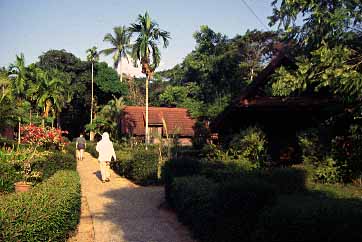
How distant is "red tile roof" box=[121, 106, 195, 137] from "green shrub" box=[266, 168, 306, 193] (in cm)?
2677

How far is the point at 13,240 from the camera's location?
5.43 m

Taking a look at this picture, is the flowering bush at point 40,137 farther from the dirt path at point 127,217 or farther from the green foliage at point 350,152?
the green foliage at point 350,152

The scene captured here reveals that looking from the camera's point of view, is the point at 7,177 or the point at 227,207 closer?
the point at 227,207

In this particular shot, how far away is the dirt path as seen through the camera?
7895 millimetres

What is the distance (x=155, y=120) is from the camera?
124ft

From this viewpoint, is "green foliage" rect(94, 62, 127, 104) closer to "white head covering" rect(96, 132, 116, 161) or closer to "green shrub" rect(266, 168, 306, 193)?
"white head covering" rect(96, 132, 116, 161)

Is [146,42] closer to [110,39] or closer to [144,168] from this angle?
[144,168]

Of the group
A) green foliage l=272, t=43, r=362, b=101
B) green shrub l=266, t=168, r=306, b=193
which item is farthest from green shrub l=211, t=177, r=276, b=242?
green foliage l=272, t=43, r=362, b=101

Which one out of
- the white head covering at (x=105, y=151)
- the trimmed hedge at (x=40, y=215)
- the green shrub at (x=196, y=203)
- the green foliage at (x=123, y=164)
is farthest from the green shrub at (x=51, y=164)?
the green shrub at (x=196, y=203)

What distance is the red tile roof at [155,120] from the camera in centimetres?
3769

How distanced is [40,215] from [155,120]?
1258 inches

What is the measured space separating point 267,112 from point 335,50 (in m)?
5.48

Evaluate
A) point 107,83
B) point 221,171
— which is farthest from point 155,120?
point 221,171

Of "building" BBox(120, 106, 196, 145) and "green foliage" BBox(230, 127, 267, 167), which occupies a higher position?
"building" BBox(120, 106, 196, 145)
